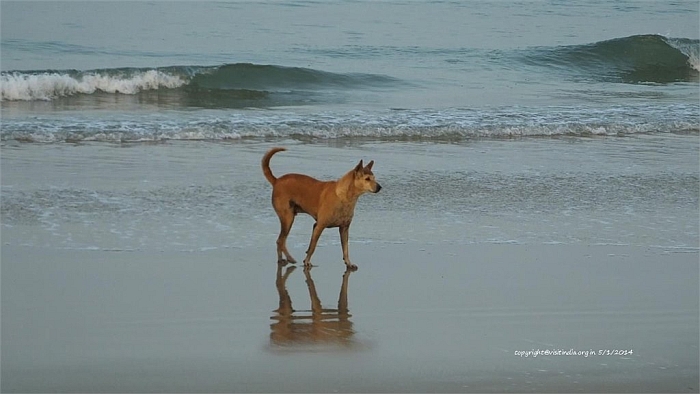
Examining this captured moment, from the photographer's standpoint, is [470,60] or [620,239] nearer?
[620,239]

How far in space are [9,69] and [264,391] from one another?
1596 centimetres

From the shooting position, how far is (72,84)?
730 inches

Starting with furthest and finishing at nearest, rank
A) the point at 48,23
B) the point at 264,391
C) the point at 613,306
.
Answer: the point at 48,23 → the point at 613,306 → the point at 264,391

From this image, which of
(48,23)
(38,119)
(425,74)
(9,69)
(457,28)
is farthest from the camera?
(457,28)

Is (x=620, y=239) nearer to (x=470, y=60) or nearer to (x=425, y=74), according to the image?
(x=425, y=74)

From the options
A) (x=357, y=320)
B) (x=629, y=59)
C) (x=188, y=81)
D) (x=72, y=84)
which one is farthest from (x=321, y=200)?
(x=629, y=59)

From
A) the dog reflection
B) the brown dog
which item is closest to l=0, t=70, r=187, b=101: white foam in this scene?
the brown dog

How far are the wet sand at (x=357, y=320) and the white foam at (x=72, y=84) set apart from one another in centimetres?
975

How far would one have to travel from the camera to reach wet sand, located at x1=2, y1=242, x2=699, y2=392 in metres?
5.71

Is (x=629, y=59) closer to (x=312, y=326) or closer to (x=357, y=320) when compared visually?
(x=357, y=320)

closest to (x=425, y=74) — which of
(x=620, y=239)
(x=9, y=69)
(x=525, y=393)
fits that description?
(x=9, y=69)

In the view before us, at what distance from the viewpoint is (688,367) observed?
6.02 metres

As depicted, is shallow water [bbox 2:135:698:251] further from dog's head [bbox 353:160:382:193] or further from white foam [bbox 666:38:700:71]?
white foam [bbox 666:38:700:71]

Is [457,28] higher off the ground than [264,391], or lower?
higher
